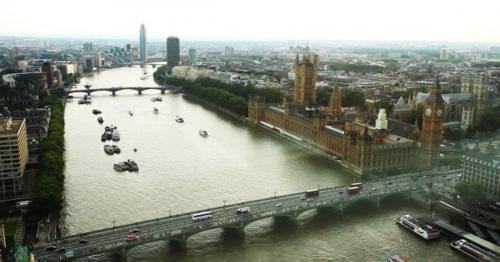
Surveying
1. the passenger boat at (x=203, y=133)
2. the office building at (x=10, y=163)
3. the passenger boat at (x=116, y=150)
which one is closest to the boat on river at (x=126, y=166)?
the passenger boat at (x=116, y=150)

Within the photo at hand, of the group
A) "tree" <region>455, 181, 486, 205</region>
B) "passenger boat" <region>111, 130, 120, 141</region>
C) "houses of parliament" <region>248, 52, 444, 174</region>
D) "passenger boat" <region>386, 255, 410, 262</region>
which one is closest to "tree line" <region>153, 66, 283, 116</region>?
"houses of parliament" <region>248, 52, 444, 174</region>

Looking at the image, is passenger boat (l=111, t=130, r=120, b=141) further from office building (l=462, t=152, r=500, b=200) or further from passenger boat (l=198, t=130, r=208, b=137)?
office building (l=462, t=152, r=500, b=200)

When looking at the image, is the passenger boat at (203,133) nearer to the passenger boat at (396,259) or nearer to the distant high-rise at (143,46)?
the passenger boat at (396,259)

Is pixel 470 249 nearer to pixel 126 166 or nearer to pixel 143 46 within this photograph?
pixel 126 166

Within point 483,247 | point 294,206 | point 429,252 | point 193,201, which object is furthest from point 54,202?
point 483,247

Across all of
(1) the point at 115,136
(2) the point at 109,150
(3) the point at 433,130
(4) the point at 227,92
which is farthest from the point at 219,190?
(4) the point at 227,92

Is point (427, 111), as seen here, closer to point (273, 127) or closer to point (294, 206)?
point (294, 206)
